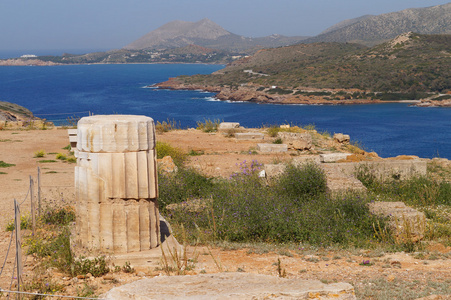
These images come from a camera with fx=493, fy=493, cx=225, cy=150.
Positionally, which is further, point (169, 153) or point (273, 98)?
point (273, 98)

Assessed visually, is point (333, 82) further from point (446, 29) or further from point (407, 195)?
point (446, 29)

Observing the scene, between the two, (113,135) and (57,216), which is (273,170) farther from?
(113,135)

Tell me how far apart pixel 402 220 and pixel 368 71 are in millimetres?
85197

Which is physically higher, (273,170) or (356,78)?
(356,78)

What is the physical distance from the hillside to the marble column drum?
82977mm

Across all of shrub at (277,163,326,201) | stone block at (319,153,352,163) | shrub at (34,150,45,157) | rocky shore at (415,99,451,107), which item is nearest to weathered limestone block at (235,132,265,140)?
stone block at (319,153,352,163)

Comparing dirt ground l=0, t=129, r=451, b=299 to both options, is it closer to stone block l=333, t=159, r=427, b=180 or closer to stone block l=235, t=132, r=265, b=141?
stone block l=333, t=159, r=427, b=180

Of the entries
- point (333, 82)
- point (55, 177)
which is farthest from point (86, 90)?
point (55, 177)

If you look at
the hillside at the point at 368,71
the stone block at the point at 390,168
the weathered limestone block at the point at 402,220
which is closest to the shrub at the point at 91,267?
the weathered limestone block at the point at 402,220

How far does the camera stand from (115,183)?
244 inches

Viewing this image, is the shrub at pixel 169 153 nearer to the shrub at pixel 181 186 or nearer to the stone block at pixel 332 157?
the shrub at pixel 181 186

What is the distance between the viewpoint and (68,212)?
877 centimetres

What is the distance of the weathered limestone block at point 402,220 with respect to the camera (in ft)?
25.2

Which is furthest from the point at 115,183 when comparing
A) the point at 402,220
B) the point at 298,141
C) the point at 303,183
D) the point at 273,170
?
the point at 298,141
